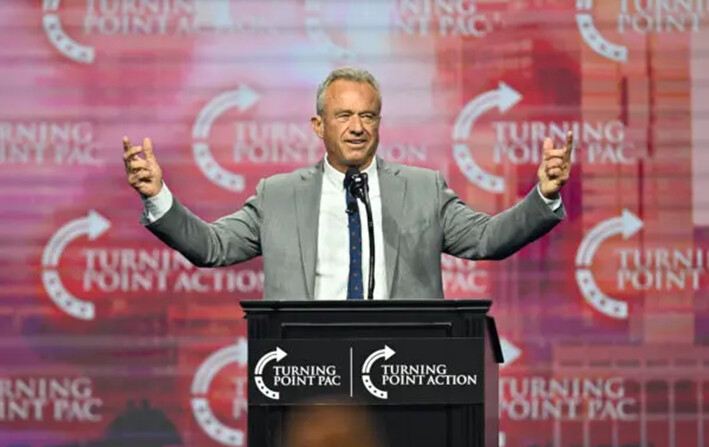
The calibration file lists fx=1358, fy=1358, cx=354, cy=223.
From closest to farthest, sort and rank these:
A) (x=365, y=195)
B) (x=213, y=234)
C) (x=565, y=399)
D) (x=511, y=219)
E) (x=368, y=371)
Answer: (x=368, y=371) → (x=365, y=195) → (x=511, y=219) → (x=213, y=234) → (x=565, y=399)

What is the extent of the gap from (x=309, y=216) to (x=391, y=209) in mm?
213

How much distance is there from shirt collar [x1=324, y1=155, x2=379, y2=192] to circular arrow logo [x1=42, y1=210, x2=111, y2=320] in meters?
2.25

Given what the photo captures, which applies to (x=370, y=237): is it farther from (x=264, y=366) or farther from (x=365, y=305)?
(x=264, y=366)

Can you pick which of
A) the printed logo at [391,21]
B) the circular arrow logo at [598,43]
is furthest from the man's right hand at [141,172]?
the circular arrow logo at [598,43]

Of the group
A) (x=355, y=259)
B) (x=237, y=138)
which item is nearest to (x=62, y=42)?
(x=237, y=138)

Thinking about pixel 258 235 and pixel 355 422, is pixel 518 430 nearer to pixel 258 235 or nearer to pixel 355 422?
pixel 258 235

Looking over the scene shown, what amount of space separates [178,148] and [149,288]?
59 cm

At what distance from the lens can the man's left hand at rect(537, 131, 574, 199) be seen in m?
3.14

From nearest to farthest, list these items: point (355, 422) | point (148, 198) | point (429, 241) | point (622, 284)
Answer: point (355, 422) < point (148, 198) < point (429, 241) < point (622, 284)

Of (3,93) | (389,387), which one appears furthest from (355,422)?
(3,93)

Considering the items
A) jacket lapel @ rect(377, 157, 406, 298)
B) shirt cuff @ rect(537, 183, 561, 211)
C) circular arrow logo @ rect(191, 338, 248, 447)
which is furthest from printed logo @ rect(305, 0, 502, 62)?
shirt cuff @ rect(537, 183, 561, 211)

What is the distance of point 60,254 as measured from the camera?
18.5 feet

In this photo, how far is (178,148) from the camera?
18.5 feet

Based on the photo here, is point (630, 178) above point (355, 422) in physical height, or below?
above
